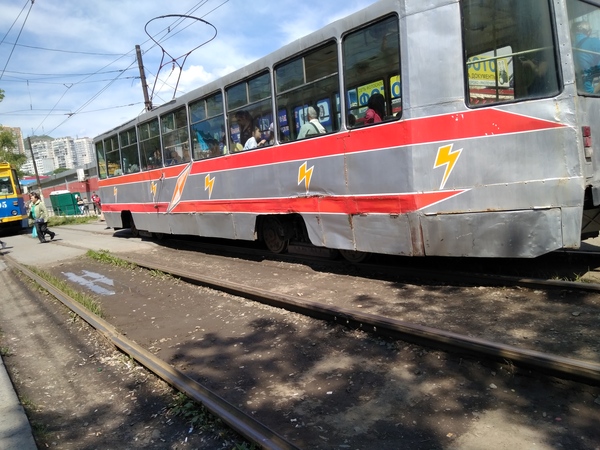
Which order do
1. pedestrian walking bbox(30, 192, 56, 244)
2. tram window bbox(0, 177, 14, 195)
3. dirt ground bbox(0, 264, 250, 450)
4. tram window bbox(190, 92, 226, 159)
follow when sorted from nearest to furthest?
dirt ground bbox(0, 264, 250, 450) → tram window bbox(190, 92, 226, 159) → pedestrian walking bbox(30, 192, 56, 244) → tram window bbox(0, 177, 14, 195)

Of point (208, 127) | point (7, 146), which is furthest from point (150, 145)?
point (7, 146)

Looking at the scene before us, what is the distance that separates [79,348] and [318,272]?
3.36 meters

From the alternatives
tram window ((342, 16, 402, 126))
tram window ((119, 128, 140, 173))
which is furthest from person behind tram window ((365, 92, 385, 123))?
tram window ((119, 128, 140, 173))

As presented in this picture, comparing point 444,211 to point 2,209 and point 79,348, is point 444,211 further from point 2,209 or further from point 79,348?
point 2,209

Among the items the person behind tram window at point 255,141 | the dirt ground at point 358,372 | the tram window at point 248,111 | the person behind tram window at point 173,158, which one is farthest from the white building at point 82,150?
the dirt ground at point 358,372

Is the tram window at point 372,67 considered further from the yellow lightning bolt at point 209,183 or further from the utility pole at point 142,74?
the utility pole at point 142,74

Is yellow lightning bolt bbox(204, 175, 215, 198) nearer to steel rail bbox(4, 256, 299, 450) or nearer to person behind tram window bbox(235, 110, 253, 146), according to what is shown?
person behind tram window bbox(235, 110, 253, 146)

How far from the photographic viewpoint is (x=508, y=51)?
4.47 meters

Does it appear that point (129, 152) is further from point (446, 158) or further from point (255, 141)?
point (446, 158)

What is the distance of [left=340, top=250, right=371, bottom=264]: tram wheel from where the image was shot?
21.7 feet

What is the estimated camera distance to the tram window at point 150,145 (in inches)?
413

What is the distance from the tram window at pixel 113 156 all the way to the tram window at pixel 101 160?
36 cm

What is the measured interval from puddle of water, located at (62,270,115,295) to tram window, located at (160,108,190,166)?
282 cm

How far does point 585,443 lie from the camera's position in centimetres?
245
